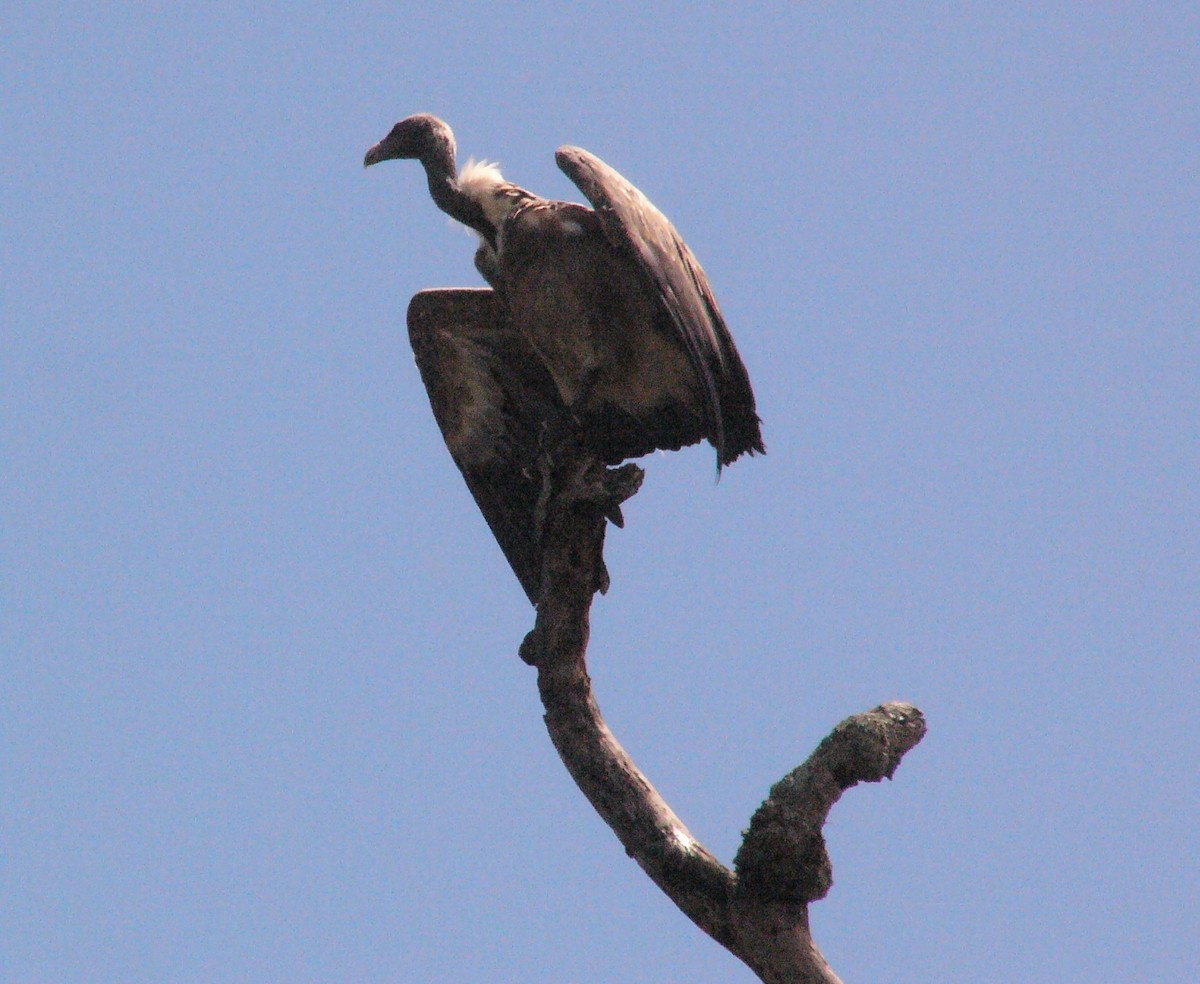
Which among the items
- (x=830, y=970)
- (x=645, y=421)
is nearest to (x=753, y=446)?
(x=645, y=421)

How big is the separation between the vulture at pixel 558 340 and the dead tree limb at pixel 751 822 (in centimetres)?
127

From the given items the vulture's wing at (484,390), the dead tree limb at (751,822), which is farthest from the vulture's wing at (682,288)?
the dead tree limb at (751,822)

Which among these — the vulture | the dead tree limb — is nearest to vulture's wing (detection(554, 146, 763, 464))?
the vulture

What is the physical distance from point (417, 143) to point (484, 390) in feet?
4.52

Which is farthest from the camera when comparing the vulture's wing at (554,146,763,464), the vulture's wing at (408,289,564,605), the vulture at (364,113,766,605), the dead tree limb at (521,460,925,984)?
the vulture's wing at (408,289,564,605)

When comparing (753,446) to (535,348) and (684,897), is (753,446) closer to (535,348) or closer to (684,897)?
(535,348)

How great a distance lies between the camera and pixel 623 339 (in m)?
7.45

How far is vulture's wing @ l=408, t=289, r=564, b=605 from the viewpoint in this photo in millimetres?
8039

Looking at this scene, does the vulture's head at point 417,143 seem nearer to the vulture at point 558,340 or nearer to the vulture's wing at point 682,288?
the vulture at point 558,340

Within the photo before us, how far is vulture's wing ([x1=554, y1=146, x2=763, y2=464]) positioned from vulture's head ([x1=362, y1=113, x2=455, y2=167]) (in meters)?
1.42

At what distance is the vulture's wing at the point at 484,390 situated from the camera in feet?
26.4

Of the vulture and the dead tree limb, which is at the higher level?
the vulture

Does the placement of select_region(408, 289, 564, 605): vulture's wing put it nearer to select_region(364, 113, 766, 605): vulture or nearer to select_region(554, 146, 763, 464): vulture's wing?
select_region(364, 113, 766, 605): vulture

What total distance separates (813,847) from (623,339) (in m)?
2.94
